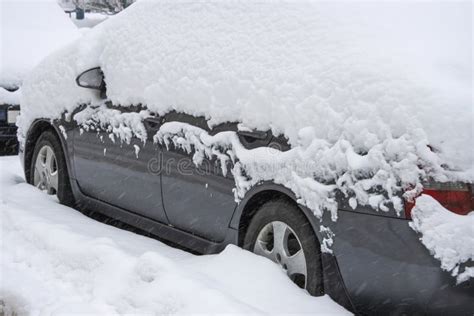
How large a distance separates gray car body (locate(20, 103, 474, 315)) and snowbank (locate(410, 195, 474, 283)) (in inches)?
1.6

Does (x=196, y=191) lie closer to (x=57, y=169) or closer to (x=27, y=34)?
(x=57, y=169)

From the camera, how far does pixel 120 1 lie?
73.2ft

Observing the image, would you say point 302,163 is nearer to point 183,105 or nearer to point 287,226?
point 287,226

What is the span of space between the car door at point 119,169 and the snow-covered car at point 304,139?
1 centimetres

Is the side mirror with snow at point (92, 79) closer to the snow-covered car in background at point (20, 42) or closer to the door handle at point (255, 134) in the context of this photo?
the door handle at point (255, 134)

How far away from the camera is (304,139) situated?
3.09 metres

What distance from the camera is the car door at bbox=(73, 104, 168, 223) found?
4113 mm

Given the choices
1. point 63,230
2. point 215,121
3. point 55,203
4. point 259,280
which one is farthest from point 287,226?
point 55,203

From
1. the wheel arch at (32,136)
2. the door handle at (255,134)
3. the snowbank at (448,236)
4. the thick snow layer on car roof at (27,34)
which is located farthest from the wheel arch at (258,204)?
the thick snow layer on car roof at (27,34)

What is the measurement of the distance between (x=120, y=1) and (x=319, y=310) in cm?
2080

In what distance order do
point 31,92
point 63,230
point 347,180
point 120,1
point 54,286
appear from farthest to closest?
point 120,1
point 31,92
point 63,230
point 54,286
point 347,180

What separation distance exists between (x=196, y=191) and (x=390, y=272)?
1.38 m

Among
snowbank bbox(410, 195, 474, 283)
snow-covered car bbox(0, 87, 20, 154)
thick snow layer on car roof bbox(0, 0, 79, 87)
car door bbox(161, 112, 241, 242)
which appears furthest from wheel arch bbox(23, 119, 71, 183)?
snowbank bbox(410, 195, 474, 283)

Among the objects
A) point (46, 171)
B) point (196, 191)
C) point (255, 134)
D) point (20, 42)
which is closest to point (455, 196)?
point (255, 134)
